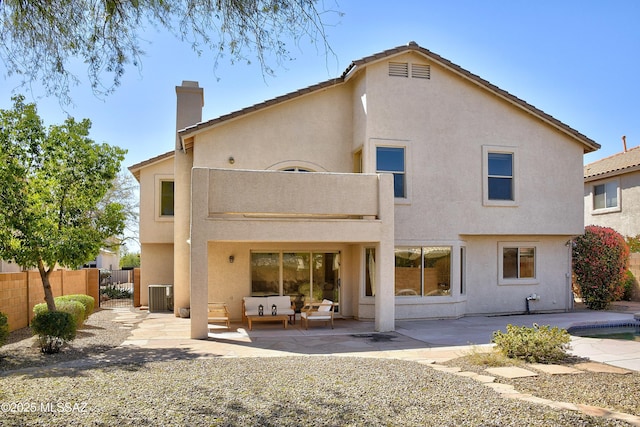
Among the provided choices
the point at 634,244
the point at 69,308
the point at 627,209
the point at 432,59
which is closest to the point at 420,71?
the point at 432,59

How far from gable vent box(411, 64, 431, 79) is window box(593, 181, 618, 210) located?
15.2 meters

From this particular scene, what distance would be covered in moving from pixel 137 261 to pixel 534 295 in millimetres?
39957

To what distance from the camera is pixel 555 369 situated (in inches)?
369

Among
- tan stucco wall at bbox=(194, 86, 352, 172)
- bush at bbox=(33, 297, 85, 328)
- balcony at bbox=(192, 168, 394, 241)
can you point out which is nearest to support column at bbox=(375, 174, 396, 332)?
balcony at bbox=(192, 168, 394, 241)

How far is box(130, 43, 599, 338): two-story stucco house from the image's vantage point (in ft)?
54.7

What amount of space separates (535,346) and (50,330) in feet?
33.4

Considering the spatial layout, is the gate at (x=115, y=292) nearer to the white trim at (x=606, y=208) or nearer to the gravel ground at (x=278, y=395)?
the gravel ground at (x=278, y=395)

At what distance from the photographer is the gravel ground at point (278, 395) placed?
6.13 metres

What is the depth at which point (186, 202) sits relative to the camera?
18188mm

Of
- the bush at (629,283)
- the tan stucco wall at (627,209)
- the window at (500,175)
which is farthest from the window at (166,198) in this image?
the tan stucco wall at (627,209)

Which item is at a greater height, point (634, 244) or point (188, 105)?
point (188, 105)

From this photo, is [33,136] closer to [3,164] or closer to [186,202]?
[3,164]

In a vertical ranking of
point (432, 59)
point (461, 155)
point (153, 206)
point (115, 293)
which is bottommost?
point (115, 293)

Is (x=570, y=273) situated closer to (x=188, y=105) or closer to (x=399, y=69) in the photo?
(x=399, y=69)
